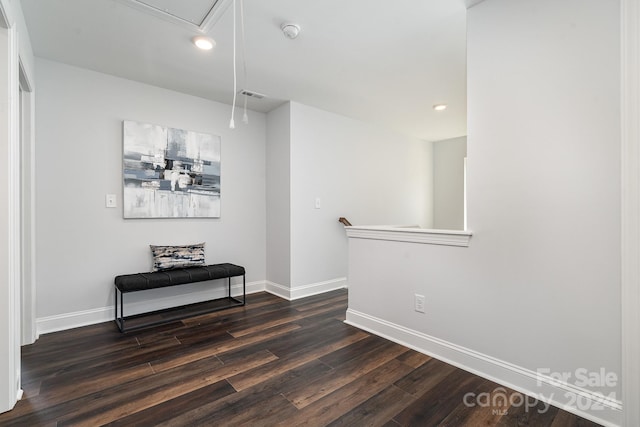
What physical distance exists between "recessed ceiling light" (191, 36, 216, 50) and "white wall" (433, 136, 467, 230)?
14.8ft

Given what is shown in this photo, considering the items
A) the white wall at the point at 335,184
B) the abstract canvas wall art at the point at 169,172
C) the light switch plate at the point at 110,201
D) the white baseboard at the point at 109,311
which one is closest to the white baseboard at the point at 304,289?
the white wall at the point at 335,184

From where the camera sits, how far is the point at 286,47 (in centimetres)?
250

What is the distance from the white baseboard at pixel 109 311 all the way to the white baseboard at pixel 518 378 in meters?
2.09

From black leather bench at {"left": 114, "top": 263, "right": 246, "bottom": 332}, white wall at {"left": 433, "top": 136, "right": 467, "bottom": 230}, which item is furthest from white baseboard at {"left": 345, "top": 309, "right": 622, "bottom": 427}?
white wall at {"left": 433, "top": 136, "right": 467, "bottom": 230}

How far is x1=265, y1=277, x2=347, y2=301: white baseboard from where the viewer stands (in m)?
3.72

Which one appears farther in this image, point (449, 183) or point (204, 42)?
point (449, 183)

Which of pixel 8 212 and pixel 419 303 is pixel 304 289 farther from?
pixel 8 212

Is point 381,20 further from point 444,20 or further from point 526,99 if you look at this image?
point 526,99

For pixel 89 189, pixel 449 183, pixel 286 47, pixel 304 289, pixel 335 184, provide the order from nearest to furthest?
pixel 286 47
pixel 89 189
pixel 304 289
pixel 335 184
pixel 449 183

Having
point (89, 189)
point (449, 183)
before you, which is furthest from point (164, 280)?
point (449, 183)

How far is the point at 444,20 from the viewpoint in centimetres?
214

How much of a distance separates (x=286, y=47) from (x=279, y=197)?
5.82ft

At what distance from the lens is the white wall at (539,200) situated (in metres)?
1.54

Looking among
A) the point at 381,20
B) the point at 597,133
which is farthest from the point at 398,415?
the point at 381,20
